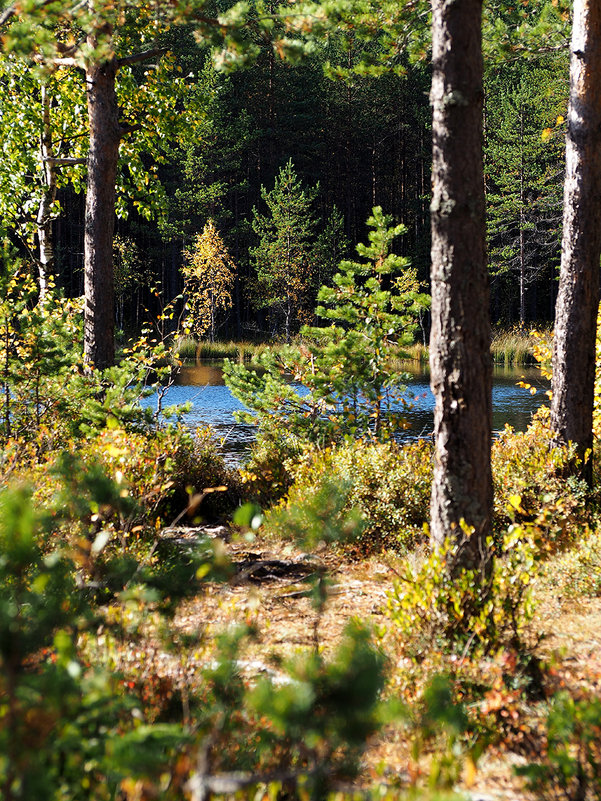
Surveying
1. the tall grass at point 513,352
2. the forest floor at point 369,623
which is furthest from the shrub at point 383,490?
the tall grass at point 513,352

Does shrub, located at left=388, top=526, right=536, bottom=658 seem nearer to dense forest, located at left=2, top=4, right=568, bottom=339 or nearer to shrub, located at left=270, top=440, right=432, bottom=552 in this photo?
shrub, located at left=270, top=440, right=432, bottom=552

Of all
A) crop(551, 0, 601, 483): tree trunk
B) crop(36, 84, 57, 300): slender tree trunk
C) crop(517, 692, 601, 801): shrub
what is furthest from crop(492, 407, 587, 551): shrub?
crop(36, 84, 57, 300): slender tree trunk

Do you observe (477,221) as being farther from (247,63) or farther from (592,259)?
(592,259)

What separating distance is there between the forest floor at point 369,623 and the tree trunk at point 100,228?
3.19 m

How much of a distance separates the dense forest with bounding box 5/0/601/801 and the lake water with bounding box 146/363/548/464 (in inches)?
77.9

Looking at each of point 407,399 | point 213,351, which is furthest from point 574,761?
point 213,351

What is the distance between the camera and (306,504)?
3729 millimetres

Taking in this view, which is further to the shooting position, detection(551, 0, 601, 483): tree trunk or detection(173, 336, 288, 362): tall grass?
detection(173, 336, 288, 362): tall grass

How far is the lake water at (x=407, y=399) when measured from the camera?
43.4 feet

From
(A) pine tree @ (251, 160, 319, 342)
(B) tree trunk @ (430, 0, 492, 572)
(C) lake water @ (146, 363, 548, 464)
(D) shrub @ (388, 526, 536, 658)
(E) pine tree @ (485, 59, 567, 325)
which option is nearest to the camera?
(D) shrub @ (388, 526, 536, 658)

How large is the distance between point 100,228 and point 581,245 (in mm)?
5696

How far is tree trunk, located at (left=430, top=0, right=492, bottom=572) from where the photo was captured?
3.62 meters

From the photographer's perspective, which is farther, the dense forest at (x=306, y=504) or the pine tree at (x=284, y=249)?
the pine tree at (x=284, y=249)

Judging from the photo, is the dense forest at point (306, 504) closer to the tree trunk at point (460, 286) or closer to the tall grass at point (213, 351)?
the tree trunk at point (460, 286)
